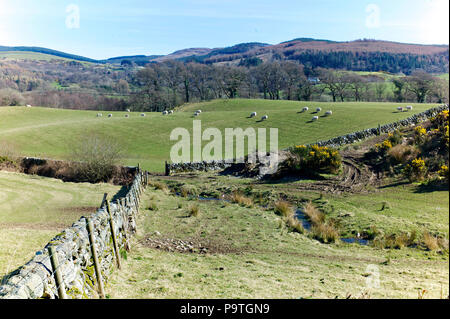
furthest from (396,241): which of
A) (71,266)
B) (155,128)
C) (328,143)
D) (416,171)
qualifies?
(155,128)

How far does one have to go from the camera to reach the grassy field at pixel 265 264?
7.60m

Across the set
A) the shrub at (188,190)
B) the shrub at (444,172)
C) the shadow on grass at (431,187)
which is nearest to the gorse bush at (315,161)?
the shadow on grass at (431,187)

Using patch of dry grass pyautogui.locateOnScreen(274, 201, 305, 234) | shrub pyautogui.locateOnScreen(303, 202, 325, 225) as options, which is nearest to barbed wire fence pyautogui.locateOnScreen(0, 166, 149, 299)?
patch of dry grass pyautogui.locateOnScreen(274, 201, 305, 234)

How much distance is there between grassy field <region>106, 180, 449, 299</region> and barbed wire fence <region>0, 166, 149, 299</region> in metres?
0.56

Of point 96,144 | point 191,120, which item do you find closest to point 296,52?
point 191,120

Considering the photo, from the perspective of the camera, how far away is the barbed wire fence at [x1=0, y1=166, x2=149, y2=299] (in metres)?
5.21

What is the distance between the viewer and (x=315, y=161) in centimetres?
2417

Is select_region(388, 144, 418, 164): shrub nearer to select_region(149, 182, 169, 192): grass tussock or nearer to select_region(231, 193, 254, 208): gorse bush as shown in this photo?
select_region(231, 193, 254, 208): gorse bush

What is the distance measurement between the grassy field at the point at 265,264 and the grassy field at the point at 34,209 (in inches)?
130

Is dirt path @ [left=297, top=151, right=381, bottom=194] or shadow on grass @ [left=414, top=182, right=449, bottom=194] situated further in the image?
dirt path @ [left=297, top=151, right=381, bottom=194]

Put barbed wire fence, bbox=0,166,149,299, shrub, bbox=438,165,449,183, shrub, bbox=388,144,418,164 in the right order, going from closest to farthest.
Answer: barbed wire fence, bbox=0,166,149,299 < shrub, bbox=438,165,449,183 < shrub, bbox=388,144,418,164

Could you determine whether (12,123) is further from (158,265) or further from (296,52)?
(296,52)

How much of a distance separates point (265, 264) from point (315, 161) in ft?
50.6

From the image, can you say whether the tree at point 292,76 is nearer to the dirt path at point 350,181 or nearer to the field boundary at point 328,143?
the field boundary at point 328,143
